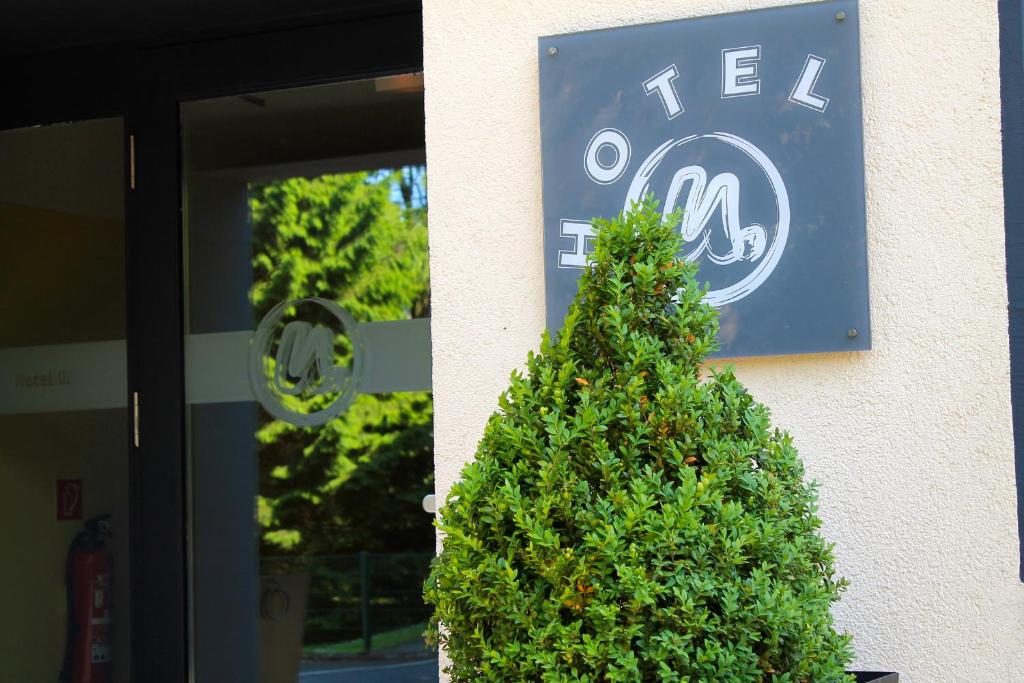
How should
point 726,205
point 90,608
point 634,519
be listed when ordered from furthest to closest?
point 90,608
point 726,205
point 634,519

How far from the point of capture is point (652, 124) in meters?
3.02

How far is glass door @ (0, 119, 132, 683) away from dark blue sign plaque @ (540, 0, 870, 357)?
101 inches

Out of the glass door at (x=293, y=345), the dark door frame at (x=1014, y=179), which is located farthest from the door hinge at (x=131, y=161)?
the dark door frame at (x=1014, y=179)

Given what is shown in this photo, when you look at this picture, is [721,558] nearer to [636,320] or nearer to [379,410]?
[636,320]

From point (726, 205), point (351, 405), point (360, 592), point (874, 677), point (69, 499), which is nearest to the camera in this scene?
point (874, 677)

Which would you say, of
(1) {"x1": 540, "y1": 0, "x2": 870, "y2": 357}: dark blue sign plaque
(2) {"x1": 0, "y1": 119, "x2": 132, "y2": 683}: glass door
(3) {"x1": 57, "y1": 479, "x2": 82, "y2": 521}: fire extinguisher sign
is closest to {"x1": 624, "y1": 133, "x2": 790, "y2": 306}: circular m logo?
(1) {"x1": 540, "y1": 0, "x2": 870, "y2": 357}: dark blue sign plaque

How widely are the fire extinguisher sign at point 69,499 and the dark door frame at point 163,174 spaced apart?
521mm

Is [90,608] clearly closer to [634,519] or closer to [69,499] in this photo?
[69,499]

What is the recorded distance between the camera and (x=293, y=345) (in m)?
5.46

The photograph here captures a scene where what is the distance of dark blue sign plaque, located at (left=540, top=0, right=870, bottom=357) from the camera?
288 cm

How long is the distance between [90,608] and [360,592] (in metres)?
3.02

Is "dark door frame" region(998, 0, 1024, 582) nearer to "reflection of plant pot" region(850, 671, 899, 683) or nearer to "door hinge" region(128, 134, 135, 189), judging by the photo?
"reflection of plant pot" region(850, 671, 899, 683)

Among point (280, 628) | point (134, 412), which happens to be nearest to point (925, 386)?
point (134, 412)

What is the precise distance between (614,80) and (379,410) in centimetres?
546
